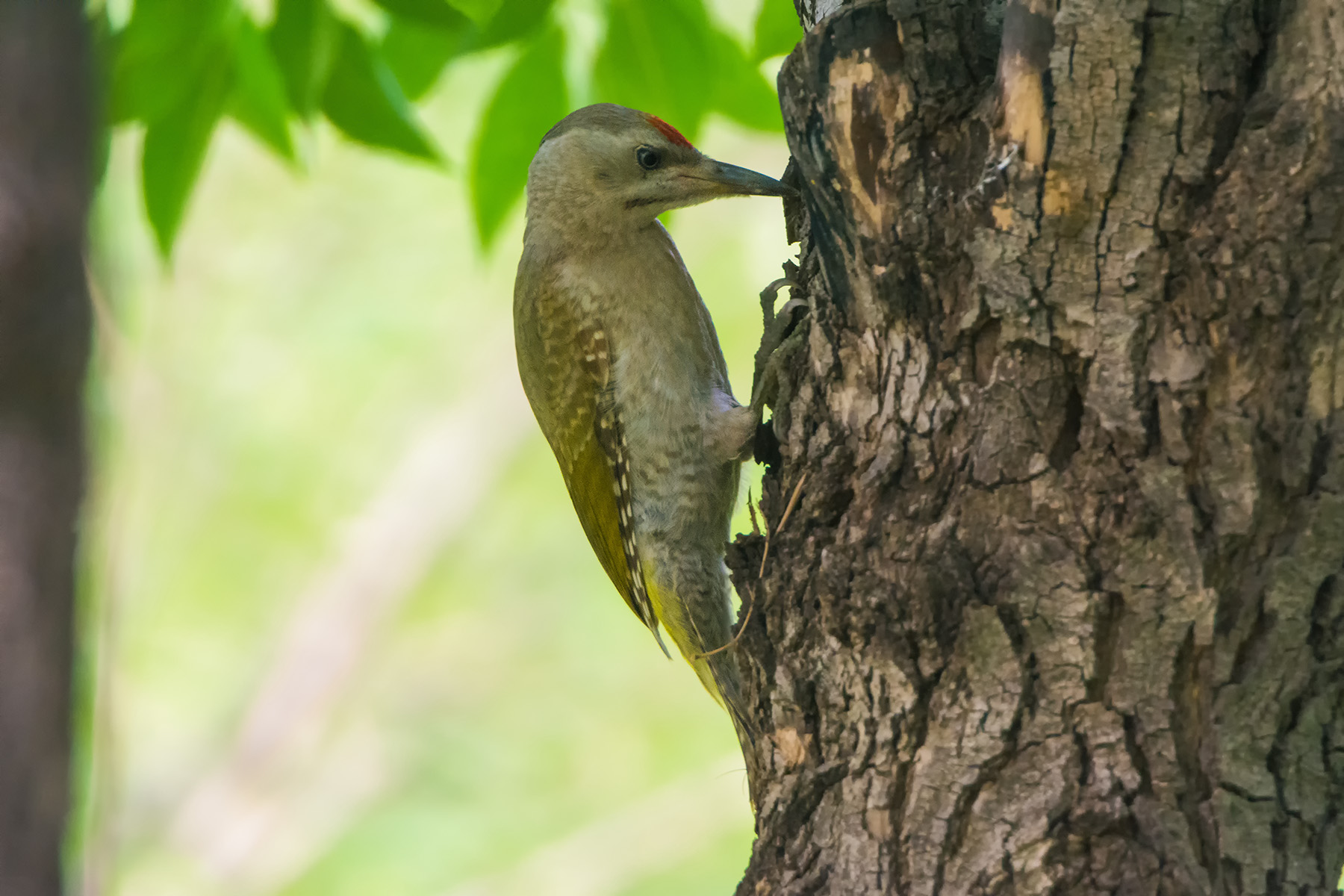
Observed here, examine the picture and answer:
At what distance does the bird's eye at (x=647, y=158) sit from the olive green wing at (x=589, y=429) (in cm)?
43

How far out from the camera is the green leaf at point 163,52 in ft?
8.79

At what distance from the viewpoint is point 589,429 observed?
3.40 meters

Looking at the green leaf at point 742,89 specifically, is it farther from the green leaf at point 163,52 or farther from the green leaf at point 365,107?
the green leaf at point 163,52

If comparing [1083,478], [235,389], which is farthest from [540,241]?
[235,389]

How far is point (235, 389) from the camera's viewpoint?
8.66 m

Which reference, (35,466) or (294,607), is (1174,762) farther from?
(294,607)

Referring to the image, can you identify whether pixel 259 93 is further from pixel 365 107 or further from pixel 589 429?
pixel 589 429

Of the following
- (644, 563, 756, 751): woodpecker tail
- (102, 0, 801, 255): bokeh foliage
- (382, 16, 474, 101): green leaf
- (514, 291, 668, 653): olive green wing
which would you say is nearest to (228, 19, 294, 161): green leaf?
(102, 0, 801, 255): bokeh foliage

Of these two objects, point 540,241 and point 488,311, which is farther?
point 488,311

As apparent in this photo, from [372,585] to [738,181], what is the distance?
6243mm

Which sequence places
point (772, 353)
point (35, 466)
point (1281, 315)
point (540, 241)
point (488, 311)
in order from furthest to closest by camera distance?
point (488, 311) < point (540, 241) < point (772, 353) < point (1281, 315) < point (35, 466)

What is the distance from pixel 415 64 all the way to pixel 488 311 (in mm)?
6418

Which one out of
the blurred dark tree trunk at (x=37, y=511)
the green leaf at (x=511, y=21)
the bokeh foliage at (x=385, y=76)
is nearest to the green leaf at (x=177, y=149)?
the bokeh foliage at (x=385, y=76)

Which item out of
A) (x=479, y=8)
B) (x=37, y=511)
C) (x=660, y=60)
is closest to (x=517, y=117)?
(x=479, y=8)
